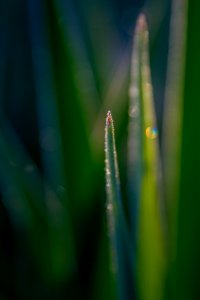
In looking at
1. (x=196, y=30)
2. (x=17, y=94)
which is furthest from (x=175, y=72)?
(x=17, y=94)

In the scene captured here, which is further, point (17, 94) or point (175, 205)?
point (17, 94)

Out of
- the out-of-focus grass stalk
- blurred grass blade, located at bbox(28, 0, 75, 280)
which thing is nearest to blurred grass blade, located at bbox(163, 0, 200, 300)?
the out-of-focus grass stalk

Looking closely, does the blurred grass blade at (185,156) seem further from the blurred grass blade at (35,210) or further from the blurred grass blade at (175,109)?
the blurred grass blade at (35,210)

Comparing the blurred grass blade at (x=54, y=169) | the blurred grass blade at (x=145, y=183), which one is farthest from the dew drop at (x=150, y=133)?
the blurred grass blade at (x=54, y=169)

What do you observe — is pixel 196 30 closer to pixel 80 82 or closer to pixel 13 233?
pixel 80 82

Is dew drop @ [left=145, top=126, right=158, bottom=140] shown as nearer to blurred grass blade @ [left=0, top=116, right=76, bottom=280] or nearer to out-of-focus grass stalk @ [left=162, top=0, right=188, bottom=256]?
out-of-focus grass stalk @ [left=162, top=0, right=188, bottom=256]

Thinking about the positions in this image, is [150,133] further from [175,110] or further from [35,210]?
[35,210]
